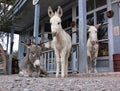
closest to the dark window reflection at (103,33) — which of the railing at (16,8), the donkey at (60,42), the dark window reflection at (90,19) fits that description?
the dark window reflection at (90,19)

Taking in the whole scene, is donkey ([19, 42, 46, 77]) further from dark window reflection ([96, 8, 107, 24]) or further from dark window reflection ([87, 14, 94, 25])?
dark window reflection ([87, 14, 94, 25])

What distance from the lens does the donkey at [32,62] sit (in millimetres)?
5703

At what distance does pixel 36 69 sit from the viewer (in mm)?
6090

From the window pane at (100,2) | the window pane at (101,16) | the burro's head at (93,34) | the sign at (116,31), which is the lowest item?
the burro's head at (93,34)

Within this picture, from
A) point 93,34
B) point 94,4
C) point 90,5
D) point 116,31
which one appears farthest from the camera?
point 90,5

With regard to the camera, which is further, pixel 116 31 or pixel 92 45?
pixel 116 31

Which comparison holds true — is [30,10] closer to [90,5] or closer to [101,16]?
[90,5]

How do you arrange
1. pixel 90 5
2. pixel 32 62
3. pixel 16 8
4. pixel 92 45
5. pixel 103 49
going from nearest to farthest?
1. pixel 32 62
2. pixel 92 45
3. pixel 103 49
4. pixel 90 5
5. pixel 16 8

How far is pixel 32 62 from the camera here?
5852 mm

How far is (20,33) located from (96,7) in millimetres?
10555

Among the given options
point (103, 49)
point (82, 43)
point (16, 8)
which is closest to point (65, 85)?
point (82, 43)

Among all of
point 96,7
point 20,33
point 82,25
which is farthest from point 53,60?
point 20,33

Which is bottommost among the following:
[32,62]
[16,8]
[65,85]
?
[65,85]

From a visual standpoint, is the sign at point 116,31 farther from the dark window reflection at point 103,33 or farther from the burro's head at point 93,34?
the burro's head at point 93,34
